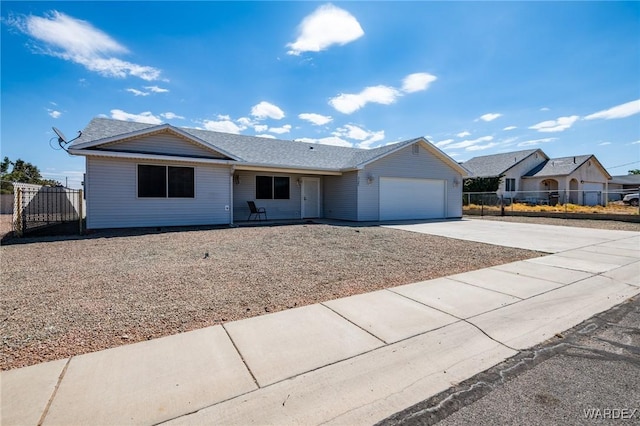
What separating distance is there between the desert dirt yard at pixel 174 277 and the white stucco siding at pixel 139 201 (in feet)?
5.10

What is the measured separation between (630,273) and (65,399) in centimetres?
838

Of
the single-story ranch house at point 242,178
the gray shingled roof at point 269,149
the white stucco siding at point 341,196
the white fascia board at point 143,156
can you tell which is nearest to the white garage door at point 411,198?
the single-story ranch house at point 242,178

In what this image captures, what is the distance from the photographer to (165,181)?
11.4m

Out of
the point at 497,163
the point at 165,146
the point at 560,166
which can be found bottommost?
the point at 165,146

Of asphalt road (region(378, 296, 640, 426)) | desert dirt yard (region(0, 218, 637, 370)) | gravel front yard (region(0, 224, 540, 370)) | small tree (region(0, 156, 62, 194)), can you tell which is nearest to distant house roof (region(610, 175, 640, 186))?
gravel front yard (region(0, 224, 540, 370))

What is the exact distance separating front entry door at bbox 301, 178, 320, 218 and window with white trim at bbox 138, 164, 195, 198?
6.11 m

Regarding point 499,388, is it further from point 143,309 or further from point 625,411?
point 143,309

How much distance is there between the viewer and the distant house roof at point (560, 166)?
26.8 m

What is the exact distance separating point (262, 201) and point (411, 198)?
8.01 metres

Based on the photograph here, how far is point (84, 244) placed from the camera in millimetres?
7965

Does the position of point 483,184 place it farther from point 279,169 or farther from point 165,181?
point 165,181

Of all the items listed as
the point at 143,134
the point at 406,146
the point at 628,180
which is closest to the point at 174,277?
the point at 143,134

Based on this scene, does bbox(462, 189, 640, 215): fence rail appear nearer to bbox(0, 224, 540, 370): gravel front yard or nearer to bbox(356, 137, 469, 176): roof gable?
bbox(356, 137, 469, 176): roof gable

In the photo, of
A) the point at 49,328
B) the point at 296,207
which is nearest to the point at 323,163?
the point at 296,207
